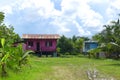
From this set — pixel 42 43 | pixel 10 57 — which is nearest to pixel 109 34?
pixel 42 43

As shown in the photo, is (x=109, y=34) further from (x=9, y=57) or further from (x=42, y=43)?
(x=9, y=57)

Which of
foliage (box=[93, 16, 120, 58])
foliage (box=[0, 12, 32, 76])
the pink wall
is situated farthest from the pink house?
foliage (box=[0, 12, 32, 76])

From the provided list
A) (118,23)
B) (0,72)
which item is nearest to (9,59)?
(0,72)

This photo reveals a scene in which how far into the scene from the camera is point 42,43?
47.8 metres

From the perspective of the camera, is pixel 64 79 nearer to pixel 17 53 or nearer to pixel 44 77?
pixel 44 77

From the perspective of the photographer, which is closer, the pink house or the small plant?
the small plant

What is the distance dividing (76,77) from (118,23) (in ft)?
86.9

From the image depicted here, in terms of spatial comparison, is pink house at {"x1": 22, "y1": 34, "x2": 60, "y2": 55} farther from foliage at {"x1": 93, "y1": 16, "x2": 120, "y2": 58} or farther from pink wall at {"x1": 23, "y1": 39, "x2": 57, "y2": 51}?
foliage at {"x1": 93, "y1": 16, "x2": 120, "y2": 58}

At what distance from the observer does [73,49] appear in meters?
55.9

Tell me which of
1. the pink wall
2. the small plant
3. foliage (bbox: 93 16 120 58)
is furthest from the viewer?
the pink wall

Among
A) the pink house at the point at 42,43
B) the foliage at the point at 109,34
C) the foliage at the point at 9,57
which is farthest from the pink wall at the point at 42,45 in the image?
the foliage at the point at 9,57

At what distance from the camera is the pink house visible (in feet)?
156

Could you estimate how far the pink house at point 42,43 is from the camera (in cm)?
4753

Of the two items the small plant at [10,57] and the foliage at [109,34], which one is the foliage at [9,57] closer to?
the small plant at [10,57]
